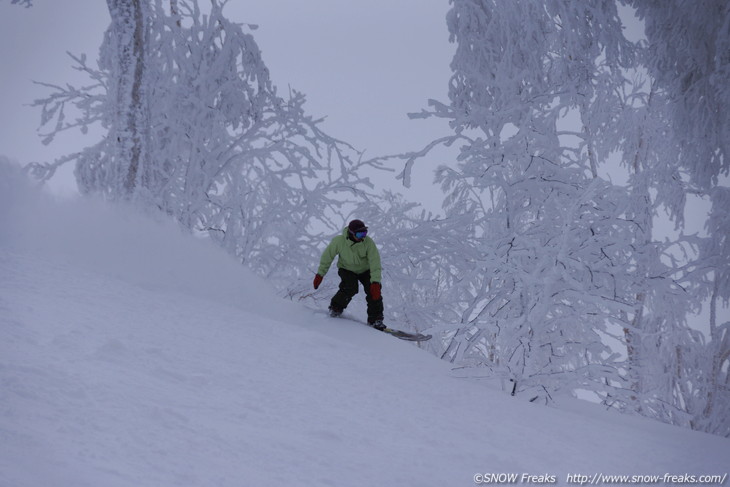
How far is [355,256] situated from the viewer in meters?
6.26

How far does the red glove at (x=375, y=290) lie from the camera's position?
618 cm

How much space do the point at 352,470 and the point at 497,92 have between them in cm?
653

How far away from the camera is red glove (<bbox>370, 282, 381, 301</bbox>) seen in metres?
6.18

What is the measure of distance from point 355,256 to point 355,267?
0.48 feet

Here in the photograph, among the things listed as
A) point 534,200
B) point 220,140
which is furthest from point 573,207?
point 220,140

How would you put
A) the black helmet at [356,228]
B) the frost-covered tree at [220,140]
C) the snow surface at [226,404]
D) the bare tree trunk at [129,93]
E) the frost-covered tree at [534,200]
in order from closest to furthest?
the snow surface at [226,404] → the frost-covered tree at [534,200] → the black helmet at [356,228] → the bare tree trunk at [129,93] → the frost-covered tree at [220,140]

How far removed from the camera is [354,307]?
927cm

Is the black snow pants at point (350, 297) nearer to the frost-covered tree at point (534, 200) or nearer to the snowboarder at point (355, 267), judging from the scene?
the snowboarder at point (355, 267)

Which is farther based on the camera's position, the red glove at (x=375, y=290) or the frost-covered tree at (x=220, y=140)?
the frost-covered tree at (x=220, y=140)

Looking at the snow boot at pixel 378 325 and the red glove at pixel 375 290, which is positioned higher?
the red glove at pixel 375 290

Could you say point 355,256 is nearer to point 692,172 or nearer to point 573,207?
point 573,207

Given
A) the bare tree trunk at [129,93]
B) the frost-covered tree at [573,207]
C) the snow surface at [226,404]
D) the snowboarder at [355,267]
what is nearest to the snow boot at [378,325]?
the snowboarder at [355,267]

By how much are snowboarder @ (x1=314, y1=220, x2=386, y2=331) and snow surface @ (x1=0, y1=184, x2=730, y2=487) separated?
0.64m

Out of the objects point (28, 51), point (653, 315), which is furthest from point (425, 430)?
point (28, 51)
